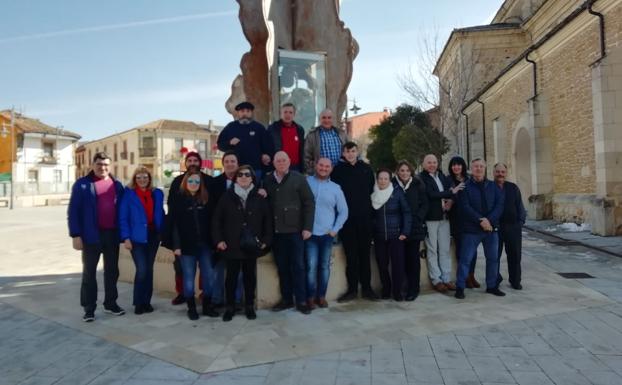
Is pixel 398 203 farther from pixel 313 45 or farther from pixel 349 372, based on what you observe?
pixel 313 45

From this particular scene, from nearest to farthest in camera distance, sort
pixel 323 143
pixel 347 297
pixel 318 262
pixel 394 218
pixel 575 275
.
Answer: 1. pixel 318 262
2. pixel 394 218
3. pixel 347 297
4. pixel 323 143
5. pixel 575 275

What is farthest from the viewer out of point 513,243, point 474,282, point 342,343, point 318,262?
point 474,282

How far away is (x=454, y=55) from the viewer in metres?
25.6

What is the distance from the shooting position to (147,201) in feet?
16.9

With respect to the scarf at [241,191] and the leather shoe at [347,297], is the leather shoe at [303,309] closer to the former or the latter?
the leather shoe at [347,297]

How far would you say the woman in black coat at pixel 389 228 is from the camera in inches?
210

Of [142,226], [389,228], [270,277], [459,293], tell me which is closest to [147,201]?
[142,226]

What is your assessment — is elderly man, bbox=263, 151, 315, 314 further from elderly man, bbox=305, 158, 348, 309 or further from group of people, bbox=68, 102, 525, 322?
elderly man, bbox=305, 158, 348, 309

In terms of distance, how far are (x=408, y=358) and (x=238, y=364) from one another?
138 centimetres

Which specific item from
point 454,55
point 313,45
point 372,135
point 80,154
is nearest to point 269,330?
point 313,45

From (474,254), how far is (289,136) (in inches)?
111

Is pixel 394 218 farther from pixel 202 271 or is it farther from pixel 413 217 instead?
pixel 202 271

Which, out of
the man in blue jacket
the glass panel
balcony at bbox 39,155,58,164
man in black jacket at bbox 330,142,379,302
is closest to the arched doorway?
the glass panel

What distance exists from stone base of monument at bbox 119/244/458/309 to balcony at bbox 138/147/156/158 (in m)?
54.8
